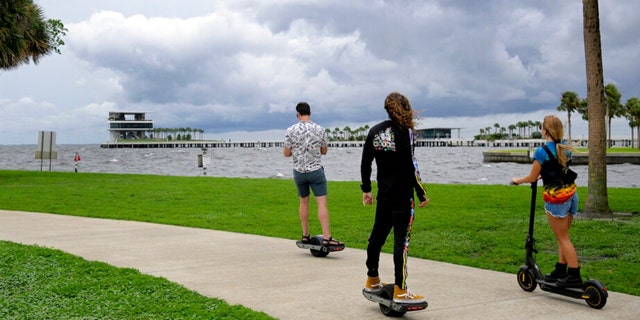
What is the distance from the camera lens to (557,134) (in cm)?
656

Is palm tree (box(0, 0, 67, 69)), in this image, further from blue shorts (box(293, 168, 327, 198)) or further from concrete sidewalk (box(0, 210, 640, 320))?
blue shorts (box(293, 168, 327, 198))

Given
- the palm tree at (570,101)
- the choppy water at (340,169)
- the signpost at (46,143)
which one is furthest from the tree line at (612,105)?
the signpost at (46,143)

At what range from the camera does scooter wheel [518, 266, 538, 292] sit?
7.00 m

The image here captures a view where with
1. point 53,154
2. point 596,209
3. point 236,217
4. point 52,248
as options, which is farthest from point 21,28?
point 596,209

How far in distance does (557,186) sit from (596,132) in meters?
7.92

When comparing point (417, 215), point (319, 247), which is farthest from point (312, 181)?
point (417, 215)

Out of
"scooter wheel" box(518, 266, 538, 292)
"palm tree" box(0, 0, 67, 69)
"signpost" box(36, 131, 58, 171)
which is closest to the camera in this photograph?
"scooter wheel" box(518, 266, 538, 292)

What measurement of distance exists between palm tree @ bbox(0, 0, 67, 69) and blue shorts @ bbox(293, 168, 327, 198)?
2282 centimetres

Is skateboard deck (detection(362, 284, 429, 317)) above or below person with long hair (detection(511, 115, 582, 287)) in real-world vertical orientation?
below

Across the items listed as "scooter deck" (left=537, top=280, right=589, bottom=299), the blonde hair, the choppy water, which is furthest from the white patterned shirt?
the choppy water

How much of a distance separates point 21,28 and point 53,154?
9.02 meters

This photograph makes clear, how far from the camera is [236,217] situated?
48.1 ft

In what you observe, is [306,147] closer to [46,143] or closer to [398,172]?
[398,172]

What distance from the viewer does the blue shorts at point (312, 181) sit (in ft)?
29.6
